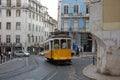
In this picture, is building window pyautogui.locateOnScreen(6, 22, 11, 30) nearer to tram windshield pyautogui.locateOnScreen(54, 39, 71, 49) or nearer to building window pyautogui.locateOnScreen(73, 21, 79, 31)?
building window pyautogui.locateOnScreen(73, 21, 79, 31)

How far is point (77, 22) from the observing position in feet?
223

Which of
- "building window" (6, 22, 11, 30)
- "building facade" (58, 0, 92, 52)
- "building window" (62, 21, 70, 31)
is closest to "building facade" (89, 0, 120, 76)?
"building facade" (58, 0, 92, 52)

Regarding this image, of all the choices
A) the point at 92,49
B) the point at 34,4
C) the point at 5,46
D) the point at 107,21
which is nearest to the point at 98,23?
the point at 107,21

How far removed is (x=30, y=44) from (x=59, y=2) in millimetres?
17823

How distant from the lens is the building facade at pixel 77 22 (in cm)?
6731

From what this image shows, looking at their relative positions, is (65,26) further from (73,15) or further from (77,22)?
(73,15)

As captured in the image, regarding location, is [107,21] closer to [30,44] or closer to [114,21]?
[114,21]

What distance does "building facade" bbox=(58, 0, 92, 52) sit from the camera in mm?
67312

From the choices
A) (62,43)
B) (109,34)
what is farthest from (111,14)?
(62,43)

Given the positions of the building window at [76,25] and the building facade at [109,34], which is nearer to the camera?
the building facade at [109,34]

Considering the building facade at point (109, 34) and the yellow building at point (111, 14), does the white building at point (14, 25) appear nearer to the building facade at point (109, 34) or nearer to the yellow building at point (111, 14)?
the building facade at point (109, 34)

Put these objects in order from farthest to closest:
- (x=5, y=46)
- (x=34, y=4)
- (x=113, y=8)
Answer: (x=34, y=4)
(x=5, y=46)
(x=113, y=8)

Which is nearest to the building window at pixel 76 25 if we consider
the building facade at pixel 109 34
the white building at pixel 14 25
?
the white building at pixel 14 25

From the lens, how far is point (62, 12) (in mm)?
68562
